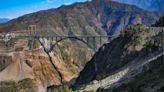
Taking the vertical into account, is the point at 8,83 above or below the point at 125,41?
below

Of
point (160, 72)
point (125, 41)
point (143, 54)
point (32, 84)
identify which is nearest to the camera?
point (160, 72)

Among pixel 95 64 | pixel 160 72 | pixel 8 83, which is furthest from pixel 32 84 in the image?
pixel 160 72

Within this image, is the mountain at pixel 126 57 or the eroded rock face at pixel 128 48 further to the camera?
the eroded rock face at pixel 128 48

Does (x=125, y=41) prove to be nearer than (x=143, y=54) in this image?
No

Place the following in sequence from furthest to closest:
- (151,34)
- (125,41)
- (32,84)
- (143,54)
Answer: (32,84)
(125,41)
(151,34)
(143,54)

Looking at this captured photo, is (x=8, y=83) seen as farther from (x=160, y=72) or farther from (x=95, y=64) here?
(x=160, y=72)

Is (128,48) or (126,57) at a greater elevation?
(128,48)

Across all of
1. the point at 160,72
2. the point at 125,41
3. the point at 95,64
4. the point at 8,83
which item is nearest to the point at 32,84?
the point at 8,83

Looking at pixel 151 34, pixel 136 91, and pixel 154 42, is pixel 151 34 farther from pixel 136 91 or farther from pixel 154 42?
pixel 136 91

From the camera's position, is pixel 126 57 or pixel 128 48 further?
pixel 128 48

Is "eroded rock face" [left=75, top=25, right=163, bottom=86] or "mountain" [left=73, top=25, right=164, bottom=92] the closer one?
"mountain" [left=73, top=25, right=164, bottom=92]
